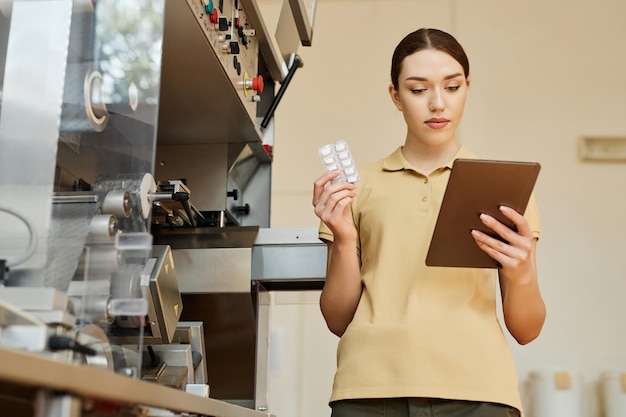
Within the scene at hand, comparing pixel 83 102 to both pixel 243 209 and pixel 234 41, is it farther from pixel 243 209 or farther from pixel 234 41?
pixel 243 209

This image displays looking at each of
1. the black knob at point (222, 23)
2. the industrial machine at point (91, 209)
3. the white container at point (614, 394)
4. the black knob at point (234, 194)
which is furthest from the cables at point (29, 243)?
the white container at point (614, 394)

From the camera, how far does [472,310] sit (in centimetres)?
125

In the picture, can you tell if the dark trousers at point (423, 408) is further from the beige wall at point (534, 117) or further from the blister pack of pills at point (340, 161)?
the beige wall at point (534, 117)

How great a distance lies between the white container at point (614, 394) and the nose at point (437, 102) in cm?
213

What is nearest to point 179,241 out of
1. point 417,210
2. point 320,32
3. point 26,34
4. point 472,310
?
point 417,210

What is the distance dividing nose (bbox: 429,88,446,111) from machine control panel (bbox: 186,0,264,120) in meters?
0.50

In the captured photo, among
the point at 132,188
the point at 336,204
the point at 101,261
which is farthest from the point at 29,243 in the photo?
the point at 336,204

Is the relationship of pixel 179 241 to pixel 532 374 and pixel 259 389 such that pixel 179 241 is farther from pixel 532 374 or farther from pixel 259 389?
pixel 532 374

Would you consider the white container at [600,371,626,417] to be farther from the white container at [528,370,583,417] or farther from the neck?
the neck

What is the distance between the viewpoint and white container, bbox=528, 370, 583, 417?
299 centimetres

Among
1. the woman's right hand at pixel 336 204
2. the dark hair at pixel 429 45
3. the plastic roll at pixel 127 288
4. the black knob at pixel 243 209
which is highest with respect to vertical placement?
the dark hair at pixel 429 45

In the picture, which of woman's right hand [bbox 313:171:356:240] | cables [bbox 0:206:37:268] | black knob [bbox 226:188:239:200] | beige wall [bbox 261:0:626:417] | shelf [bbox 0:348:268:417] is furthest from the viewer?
beige wall [bbox 261:0:626:417]

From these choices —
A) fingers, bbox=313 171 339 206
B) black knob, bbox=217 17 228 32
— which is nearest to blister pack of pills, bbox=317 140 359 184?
fingers, bbox=313 171 339 206

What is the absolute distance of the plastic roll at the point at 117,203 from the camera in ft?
3.09
